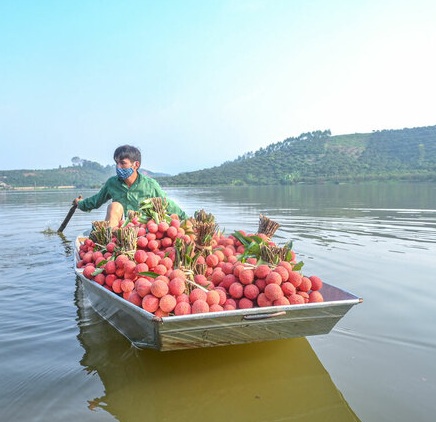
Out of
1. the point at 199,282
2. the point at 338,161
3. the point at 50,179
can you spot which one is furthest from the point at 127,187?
the point at 50,179

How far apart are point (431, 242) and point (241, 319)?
647cm

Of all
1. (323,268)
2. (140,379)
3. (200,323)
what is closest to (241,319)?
(200,323)

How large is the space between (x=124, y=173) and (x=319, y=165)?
251 feet

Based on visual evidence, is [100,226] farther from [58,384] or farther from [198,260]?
[58,384]

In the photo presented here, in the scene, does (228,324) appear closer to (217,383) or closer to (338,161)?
(217,383)

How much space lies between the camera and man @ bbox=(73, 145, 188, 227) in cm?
586

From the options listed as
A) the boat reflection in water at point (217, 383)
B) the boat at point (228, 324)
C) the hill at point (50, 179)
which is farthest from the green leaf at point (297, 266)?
the hill at point (50, 179)

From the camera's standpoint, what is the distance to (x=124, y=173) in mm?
5938

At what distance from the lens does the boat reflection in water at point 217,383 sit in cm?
248

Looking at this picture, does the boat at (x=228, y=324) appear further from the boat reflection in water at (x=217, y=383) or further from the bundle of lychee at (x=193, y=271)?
the boat reflection in water at (x=217, y=383)

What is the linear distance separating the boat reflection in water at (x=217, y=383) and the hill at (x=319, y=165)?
56.3 meters

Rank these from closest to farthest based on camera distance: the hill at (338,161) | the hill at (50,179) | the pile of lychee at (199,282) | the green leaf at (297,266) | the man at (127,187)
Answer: the pile of lychee at (199,282) < the green leaf at (297,266) < the man at (127,187) < the hill at (338,161) < the hill at (50,179)

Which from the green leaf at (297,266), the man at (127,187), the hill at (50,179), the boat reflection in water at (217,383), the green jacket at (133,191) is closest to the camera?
the boat reflection in water at (217,383)

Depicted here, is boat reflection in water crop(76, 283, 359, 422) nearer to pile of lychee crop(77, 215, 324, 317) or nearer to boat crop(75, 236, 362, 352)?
boat crop(75, 236, 362, 352)
